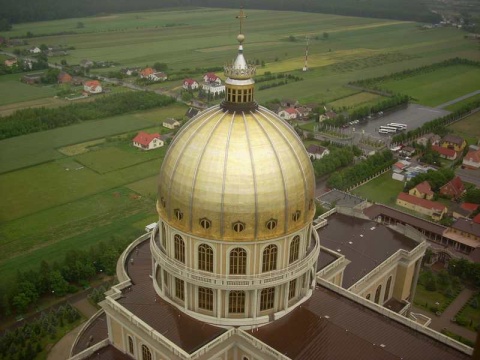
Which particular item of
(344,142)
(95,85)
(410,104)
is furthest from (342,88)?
(95,85)

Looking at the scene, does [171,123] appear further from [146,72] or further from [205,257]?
[205,257]

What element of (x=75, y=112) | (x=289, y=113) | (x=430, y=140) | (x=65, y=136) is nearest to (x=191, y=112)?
(x=289, y=113)

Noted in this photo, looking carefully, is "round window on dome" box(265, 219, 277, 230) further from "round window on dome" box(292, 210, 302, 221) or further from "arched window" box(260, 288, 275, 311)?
"arched window" box(260, 288, 275, 311)

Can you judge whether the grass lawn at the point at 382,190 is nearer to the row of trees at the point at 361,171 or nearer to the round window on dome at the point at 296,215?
the row of trees at the point at 361,171

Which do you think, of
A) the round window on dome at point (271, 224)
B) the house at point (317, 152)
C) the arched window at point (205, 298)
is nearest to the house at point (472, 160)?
the house at point (317, 152)

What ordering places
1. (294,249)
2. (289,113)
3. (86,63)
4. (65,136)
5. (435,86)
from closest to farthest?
(294,249)
(65,136)
(289,113)
(435,86)
(86,63)

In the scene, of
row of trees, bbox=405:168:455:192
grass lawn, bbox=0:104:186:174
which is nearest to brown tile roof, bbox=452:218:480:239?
row of trees, bbox=405:168:455:192
